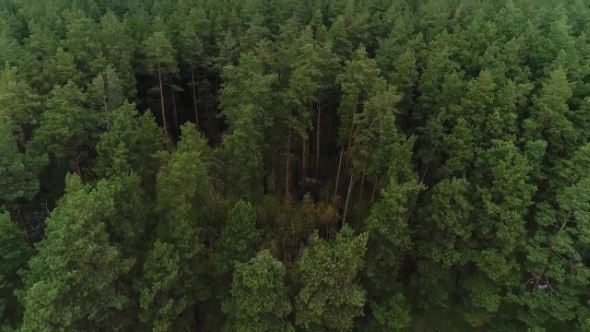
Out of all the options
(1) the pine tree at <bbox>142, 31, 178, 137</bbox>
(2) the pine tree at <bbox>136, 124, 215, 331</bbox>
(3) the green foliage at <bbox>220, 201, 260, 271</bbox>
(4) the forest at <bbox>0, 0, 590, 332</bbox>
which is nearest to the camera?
(2) the pine tree at <bbox>136, 124, 215, 331</bbox>

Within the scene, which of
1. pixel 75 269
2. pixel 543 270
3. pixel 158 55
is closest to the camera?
pixel 75 269

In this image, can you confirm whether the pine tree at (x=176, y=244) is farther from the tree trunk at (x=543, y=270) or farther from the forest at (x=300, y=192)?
the tree trunk at (x=543, y=270)

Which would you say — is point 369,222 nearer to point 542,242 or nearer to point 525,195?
point 525,195

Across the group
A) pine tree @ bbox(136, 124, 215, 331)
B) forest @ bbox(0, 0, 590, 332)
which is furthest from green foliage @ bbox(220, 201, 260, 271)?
pine tree @ bbox(136, 124, 215, 331)

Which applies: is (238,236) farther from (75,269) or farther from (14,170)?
(14,170)

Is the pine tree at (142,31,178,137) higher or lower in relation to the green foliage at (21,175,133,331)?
higher

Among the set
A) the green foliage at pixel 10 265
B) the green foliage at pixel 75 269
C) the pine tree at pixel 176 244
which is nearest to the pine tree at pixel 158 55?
the pine tree at pixel 176 244

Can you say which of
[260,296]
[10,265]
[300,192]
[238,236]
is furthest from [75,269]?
[300,192]

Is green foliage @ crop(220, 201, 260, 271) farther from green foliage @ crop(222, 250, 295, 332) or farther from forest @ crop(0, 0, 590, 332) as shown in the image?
green foliage @ crop(222, 250, 295, 332)

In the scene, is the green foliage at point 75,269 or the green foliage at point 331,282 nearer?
the green foliage at point 75,269
